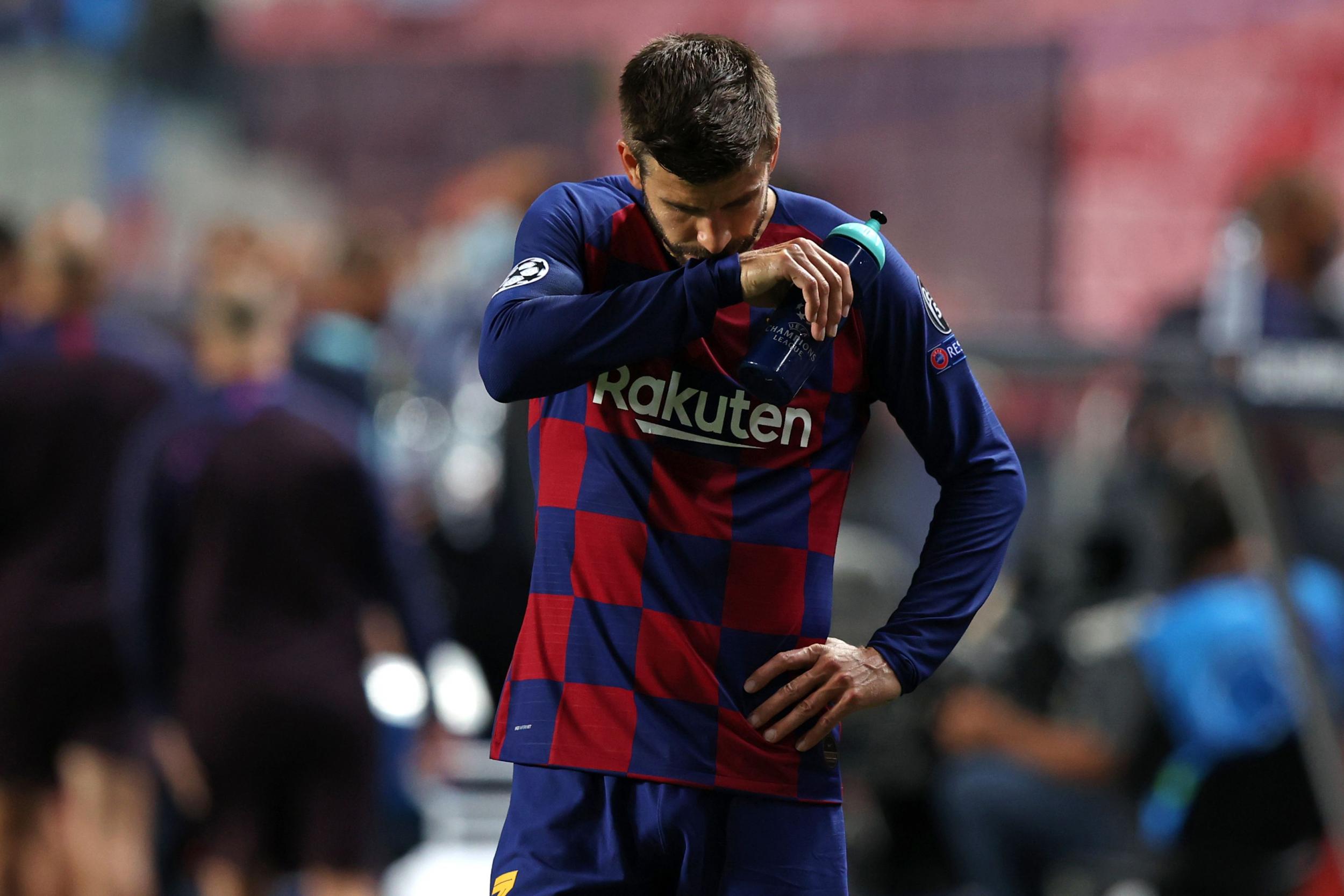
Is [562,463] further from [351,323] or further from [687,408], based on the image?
[351,323]

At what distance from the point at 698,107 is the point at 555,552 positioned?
0.61 meters

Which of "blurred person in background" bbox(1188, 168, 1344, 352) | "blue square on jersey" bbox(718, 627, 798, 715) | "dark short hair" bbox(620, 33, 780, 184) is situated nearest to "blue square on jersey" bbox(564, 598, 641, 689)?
"blue square on jersey" bbox(718, 627, 798, 715)

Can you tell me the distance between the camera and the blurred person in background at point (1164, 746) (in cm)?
491

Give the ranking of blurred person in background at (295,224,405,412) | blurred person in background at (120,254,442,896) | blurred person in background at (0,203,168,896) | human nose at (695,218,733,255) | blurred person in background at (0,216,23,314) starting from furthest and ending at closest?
1. blurred person in background at (0,216,23,314)
2. blurred person in background at (295,224,405,412)
3. blurred person in background at (0,203,168,896)
4. blurred person in background at (120,254,442,896)
5. human nose at (695,218,733,255)

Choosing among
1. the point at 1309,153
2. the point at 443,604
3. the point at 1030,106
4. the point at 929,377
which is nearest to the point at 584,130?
the point at 1030,106

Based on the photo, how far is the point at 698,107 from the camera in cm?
202

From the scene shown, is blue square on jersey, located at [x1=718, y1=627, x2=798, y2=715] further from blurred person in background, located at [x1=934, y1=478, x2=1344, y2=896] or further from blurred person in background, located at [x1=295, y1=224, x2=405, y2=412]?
blurred person in background, located at [x1=295, y1=224, x2=405, y2=412]

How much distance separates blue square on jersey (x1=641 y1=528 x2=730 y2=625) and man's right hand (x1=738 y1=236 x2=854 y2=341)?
329 mm

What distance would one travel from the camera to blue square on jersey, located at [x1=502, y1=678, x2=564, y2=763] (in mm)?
2145

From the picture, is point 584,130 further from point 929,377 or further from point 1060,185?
point 929,377

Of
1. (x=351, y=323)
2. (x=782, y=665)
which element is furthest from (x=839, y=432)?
(x=351, y=323)

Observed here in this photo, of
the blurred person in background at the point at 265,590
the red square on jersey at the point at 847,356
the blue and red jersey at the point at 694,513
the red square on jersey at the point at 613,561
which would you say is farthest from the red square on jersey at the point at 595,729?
the blurred person in background at the point at 265,590

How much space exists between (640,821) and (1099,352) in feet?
12.7

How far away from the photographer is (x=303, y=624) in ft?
15.8
